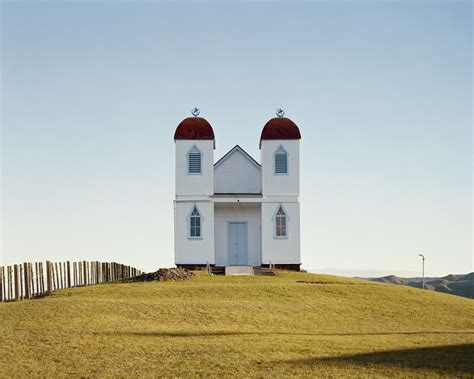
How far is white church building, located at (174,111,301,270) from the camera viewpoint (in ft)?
144

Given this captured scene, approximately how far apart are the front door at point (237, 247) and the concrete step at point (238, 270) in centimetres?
256

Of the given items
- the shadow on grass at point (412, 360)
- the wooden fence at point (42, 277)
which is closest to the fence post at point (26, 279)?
the wooden fence at point (42, 277)

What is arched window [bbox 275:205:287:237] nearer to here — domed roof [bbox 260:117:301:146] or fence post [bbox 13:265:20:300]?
domed roof [bbox 260:117:301:146]

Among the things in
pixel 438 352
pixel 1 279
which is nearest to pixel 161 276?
pixel 1 279

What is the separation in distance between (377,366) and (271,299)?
11.4 meters

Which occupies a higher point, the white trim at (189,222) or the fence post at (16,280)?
the white trim at (189,222)

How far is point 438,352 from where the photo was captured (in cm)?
2006

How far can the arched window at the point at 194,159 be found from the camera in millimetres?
44812

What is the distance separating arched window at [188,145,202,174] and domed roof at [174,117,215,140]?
2.61ft

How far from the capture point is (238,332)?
73.9 feet

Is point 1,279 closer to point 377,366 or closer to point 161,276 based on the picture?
point 161,276

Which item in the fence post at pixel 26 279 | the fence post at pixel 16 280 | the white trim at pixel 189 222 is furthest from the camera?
the white trim at pixel 189 222

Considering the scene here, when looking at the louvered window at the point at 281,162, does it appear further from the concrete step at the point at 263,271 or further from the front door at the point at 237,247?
the concrete step at the point at 263,271

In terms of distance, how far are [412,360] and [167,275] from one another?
63.6 ft
